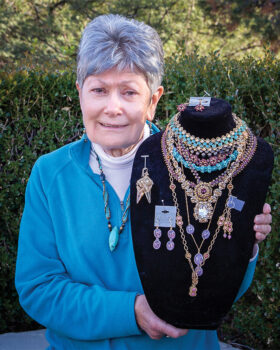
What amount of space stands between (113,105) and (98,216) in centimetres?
47

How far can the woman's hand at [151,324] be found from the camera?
159 cm

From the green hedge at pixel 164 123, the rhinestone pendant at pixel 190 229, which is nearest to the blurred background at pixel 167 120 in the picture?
the green hedge at pixel 164 123

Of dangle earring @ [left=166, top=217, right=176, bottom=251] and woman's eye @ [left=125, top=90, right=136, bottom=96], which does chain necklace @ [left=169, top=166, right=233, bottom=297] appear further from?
woman's eye @ [left=125, top=90, right=136, bottom=96]

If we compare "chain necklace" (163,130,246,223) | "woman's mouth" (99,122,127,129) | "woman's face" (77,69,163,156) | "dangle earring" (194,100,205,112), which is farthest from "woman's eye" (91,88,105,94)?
"chain necklace" (163,130,246,223)

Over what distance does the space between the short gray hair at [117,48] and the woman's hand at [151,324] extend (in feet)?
2.85

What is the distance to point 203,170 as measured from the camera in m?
1.62

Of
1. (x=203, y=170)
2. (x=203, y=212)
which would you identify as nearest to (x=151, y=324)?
(x=203, y=212)

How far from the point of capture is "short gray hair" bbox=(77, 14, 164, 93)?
5.46 ft

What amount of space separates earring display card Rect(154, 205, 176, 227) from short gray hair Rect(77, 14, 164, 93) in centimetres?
52

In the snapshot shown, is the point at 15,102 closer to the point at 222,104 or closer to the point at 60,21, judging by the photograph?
the point at 222,104

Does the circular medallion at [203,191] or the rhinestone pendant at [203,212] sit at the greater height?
the circular medallion at [203,191]

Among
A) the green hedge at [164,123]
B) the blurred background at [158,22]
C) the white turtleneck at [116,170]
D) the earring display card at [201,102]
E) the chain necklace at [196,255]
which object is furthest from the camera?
the blurred background at [158,22]

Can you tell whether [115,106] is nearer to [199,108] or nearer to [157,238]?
[199,108]

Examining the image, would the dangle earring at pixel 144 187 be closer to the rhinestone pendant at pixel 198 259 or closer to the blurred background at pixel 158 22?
the rhinestone pendant at pixel 198 259
